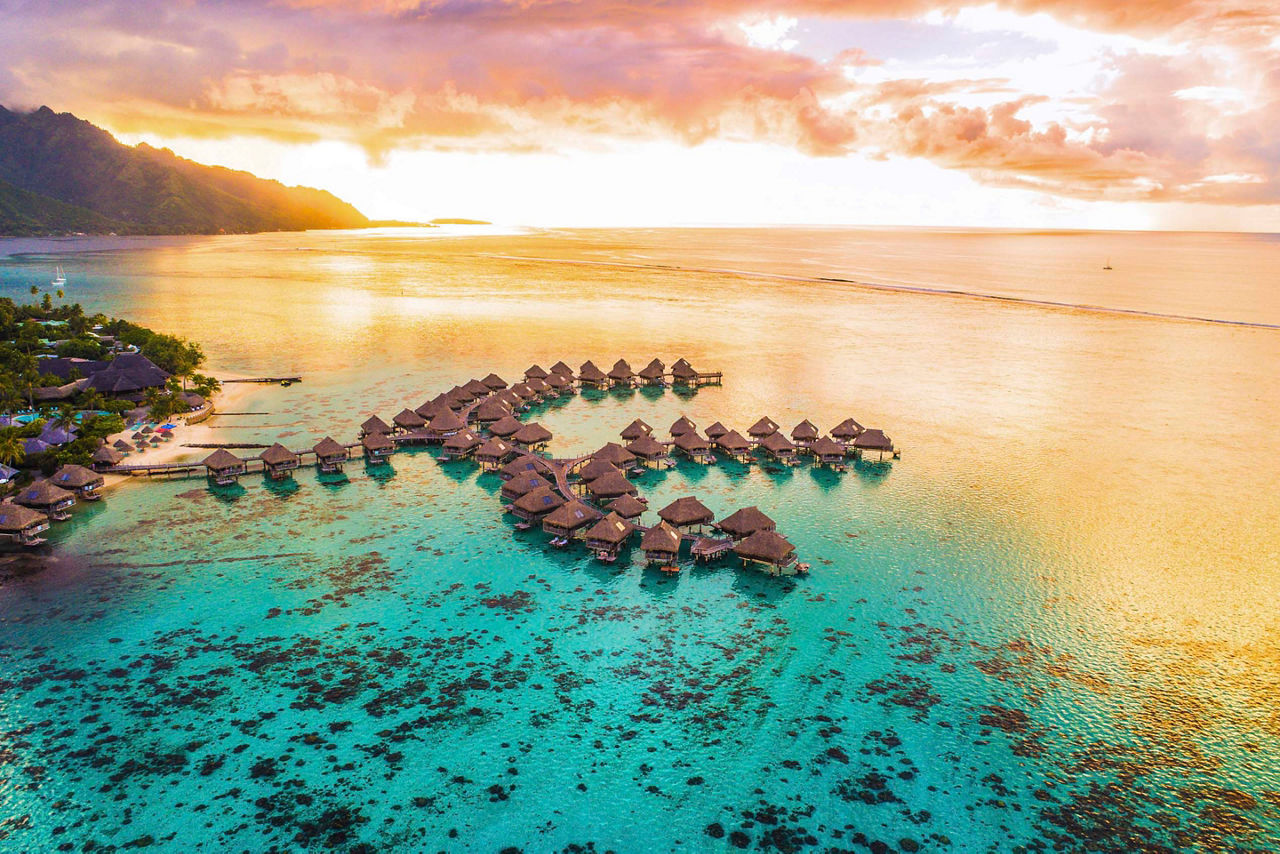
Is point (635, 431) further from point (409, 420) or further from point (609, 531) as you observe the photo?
point (409, 420)

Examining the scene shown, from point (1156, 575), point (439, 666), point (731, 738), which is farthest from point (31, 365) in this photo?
point (1156, 575)

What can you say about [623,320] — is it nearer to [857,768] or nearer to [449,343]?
[449,343]

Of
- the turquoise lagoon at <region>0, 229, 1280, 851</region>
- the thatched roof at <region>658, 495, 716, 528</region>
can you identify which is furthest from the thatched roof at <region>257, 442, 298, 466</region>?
the thatched roof at <region>658, 495, 716, 528</region>

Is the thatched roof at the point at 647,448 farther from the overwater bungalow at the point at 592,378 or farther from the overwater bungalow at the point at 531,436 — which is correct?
the overwater bungalow at the point at 592,378

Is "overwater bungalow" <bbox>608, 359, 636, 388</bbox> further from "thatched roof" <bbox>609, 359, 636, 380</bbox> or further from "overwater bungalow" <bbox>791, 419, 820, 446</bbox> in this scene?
"overwater bungalow" <bbox>791, 419, 820, 446</bbox>

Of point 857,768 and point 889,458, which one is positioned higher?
point 889,458

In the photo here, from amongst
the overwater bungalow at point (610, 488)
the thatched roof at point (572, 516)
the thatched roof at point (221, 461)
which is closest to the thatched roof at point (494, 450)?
the overwater bungalow at point (610, 488)
